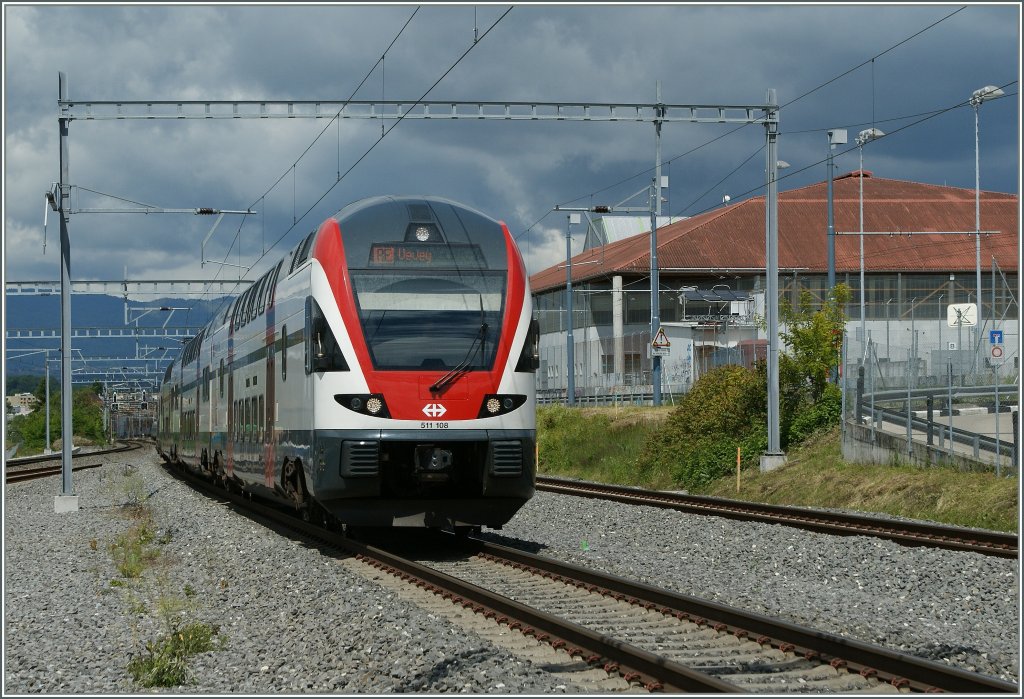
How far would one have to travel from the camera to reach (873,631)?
389 inches

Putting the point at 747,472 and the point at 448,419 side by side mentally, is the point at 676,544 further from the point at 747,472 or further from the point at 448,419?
the point at 747,472

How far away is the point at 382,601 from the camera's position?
1161cm

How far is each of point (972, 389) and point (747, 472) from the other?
19.2ft

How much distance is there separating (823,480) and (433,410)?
1275cm

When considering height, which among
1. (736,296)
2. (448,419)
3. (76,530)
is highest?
(736,296)

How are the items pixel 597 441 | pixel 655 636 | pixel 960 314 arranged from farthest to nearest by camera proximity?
pixel 597 441 < pixel 960 314 < pixel 655 636

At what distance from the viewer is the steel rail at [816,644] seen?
761 cm

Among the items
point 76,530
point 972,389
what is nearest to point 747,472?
point 972,389

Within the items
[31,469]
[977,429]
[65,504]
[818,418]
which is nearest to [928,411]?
[977,429]

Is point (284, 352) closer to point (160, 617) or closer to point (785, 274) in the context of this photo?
point (160, 617)

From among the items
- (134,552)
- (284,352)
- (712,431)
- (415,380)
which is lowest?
(134,552)

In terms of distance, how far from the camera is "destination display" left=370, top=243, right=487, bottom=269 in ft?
47.8

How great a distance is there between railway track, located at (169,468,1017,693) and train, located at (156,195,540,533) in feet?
2.72

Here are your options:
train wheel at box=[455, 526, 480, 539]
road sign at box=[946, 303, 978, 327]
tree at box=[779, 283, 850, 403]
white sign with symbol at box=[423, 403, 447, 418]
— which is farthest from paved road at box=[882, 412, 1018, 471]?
white sign with symbol at box=[423, 403, 447, 418]
